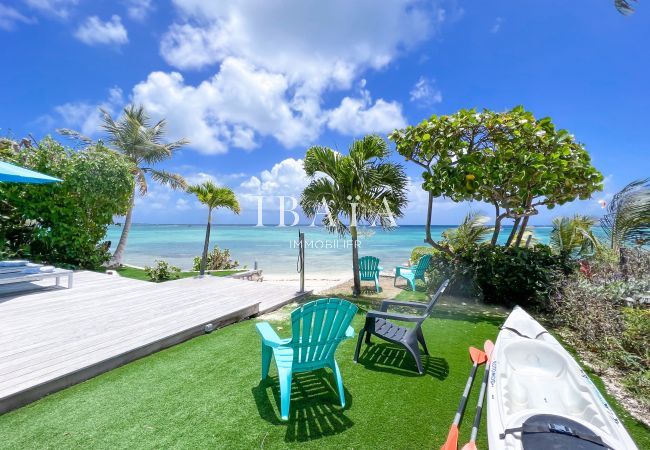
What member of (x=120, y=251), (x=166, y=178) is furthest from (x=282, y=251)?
(x=120, y=251)

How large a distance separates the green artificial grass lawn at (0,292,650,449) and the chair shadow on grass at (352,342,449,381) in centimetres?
2

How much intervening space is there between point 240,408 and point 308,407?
715mm

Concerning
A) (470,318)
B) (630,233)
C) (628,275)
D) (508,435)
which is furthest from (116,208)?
(630,233)

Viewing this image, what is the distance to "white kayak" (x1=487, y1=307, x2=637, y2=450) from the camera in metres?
2.17

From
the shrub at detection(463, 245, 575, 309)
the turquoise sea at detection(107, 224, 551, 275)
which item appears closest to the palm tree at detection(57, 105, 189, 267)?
the turquoise sea at detection(107, 224, 551, 275)

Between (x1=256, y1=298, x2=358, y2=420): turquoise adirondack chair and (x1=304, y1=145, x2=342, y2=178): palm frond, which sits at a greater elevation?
(x1=304, y1=145, x2=342, y2=178): palm frond

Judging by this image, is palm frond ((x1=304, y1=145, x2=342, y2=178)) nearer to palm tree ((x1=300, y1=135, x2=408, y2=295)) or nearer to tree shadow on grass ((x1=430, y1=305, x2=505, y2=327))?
palm tree ((x1=300, y1=135, x2=408, y2=295))

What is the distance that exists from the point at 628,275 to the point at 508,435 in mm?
6361

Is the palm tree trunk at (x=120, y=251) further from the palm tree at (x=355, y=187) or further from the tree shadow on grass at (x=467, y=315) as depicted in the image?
the tree shadow on grass at (x=467, y=315)

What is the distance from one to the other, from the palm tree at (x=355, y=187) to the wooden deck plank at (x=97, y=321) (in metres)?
2.63

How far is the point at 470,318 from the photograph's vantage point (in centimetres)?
691

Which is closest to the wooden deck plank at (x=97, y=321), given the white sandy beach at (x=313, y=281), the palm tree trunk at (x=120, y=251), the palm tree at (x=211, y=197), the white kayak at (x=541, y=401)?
the palm tree at (x=211, y=197)

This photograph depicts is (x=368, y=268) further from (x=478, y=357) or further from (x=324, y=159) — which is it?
(x=478, y=357)

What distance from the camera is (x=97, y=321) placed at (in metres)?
5.13
